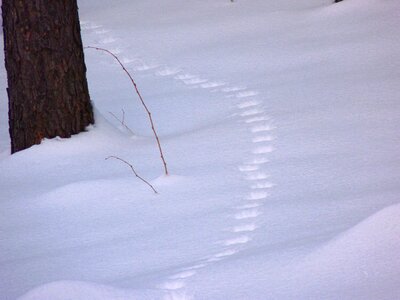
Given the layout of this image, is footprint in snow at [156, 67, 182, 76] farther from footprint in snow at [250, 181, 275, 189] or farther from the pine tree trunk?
footprint in snow at [250, 181, 275, 189]

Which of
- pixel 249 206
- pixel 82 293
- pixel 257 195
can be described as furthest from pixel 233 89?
pixel 82 293

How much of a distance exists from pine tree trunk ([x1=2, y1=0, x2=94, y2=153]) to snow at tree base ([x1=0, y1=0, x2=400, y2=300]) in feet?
0.44

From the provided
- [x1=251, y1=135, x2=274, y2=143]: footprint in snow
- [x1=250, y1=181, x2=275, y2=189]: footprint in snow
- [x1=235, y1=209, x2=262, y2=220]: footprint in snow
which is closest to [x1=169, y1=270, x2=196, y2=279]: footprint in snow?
[x1=235, y1=209, x2=262, y2=220]: footprint in snow

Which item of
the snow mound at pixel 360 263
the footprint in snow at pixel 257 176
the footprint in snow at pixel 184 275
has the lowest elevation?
the footprint in snow at pixel 257 176

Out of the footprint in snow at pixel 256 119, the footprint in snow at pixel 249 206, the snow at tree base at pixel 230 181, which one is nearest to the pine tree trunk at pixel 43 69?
the snow at tree base at pixel 230 181

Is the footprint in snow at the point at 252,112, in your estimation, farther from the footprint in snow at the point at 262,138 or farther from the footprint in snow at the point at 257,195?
the footprint in snow at the point at 257,195

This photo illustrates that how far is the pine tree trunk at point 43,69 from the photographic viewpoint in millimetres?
4227

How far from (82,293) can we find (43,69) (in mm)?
2241

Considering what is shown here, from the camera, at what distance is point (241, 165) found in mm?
3844

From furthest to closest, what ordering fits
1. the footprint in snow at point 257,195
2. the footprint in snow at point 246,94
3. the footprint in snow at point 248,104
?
the footprint in snow at point 246,94
the footprint in snow at point 248,104
the footprint in snow at point 257,195

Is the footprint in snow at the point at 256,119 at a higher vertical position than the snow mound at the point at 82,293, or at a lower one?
lower

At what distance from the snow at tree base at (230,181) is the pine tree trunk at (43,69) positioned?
0.13m

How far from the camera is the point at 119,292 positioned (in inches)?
93.4

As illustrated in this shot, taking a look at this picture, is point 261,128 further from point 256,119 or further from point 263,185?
point 263,185
